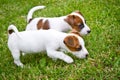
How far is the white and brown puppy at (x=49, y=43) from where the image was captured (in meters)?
4.32

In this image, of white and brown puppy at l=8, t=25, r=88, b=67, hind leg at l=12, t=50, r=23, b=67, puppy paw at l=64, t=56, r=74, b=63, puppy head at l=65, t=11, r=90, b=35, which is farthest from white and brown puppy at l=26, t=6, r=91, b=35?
hind leg at l=12, t=50, r=23, b=67

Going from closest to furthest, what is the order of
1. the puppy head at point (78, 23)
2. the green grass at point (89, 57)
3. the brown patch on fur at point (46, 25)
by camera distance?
1. the green grass at point (89, 57)
2. the puppy head at point (78, 23)
3. the brown patch on fur at point (46, 25)

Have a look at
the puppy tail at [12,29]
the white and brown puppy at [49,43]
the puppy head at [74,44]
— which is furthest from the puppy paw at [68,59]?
the puppy tail at [12,29]

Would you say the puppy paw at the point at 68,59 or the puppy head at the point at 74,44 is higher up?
the puppy head at the point at 74,44

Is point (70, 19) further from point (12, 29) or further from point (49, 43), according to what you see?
point (12, 29)

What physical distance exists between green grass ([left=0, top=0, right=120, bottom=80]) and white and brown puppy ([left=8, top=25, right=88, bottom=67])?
0.53ft

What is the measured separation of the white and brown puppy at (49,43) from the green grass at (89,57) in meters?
0.16

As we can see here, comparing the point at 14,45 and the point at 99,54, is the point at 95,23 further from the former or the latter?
the point at 14,45

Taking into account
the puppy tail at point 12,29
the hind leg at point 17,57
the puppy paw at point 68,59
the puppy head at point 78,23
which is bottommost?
the puppy paw at point 68,59

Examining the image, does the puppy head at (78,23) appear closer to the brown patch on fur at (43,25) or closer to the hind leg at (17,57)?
the brown patch on fur at (43,25)

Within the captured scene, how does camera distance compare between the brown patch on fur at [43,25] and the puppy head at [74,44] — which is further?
the brown patch on fur at [43,25]

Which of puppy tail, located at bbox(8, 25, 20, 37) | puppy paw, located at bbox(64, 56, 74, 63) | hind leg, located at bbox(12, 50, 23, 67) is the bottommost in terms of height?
puppy paw, located at bbox(64, 56, 74, 63)

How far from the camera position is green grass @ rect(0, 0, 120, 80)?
4.42 meters

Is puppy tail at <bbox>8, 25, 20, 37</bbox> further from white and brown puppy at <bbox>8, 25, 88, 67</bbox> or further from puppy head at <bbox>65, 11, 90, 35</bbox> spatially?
puppy head at <bbox>65, 11, 90, 35</bbox>
